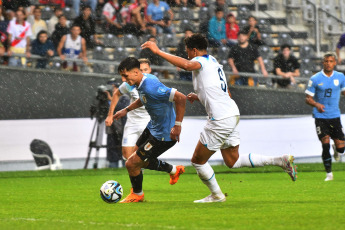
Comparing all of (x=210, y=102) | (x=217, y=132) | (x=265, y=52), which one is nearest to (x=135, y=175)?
(x=217, y=132)

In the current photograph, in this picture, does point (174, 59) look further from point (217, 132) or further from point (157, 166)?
point (157, 166)

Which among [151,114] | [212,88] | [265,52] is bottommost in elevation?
[265,52]

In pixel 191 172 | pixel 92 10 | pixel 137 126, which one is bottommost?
pixel 191 172

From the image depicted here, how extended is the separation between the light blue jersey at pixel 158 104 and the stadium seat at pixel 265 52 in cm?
1421

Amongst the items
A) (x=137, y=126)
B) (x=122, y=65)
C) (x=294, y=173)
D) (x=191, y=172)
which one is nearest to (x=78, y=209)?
(x=122, y=65)

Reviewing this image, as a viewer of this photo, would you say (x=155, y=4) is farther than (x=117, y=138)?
Yes

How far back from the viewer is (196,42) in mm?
9141

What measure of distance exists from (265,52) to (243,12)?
1.85m

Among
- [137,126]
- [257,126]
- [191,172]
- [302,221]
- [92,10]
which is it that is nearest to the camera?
[302,221]

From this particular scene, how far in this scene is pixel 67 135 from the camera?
18359mm

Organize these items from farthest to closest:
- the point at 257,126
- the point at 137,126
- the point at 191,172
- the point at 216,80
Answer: the point at 257,126, the point at 191,172, the point at 137,126, the point at 216,80

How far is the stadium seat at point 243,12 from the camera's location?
81.7 ft

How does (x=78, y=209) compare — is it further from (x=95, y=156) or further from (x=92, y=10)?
(x=92, y=10)

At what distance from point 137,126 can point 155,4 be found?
9158mm
